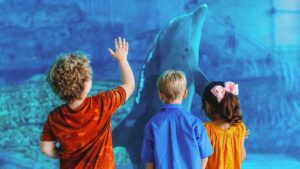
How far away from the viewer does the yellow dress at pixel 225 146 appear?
9.36 feet

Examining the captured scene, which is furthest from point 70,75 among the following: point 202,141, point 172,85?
point 202,141

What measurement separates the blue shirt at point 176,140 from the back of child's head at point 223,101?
0.64 feet

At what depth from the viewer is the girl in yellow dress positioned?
2805mm

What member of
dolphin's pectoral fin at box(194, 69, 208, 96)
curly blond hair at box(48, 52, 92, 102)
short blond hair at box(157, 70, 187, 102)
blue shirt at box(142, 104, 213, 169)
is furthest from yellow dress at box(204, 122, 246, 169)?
dolphin's pectoral fin at box(194, 69, 208, 96)

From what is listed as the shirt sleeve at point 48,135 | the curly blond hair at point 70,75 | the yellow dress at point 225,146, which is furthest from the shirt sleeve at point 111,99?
the yellow dress at point 225,146

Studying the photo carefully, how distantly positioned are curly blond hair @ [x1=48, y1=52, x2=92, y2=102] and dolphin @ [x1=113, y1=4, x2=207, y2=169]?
156 cm

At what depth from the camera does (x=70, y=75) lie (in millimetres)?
2479

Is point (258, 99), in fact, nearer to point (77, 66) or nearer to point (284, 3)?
point (284, 3)

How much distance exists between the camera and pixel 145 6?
4109 mm

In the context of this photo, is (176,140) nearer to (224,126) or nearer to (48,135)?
(224,126)

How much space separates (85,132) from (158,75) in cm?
157

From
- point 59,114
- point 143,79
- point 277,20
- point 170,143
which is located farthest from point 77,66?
point 277,20

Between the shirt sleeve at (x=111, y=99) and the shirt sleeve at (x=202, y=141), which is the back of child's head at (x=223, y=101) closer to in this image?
the shirt sleeve at (x=202, y=141)

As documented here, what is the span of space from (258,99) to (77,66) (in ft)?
7.07
